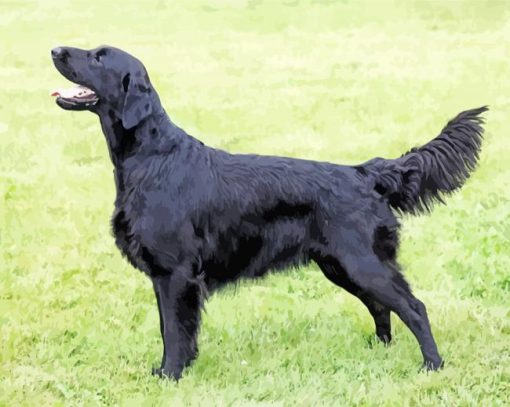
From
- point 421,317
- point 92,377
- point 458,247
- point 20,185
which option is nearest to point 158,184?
point 92,377

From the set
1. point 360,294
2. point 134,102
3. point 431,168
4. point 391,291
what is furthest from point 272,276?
point 134,102

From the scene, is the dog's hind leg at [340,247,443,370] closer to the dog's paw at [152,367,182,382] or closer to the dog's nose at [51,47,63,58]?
the dog's paw at [152,367,182,382]

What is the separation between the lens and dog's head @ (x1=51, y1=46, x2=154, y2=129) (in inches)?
178

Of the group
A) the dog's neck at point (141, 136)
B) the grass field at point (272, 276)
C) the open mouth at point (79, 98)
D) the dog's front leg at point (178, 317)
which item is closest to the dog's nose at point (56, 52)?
the open mouth at point (79, 98)

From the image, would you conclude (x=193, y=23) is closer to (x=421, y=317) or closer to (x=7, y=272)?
(x=7, y=272)

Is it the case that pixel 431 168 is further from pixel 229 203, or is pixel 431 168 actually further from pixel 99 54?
pixel 99 54

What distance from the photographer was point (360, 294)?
16.4 feet

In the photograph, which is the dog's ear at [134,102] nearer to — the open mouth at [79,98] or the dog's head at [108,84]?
→ the dog's head at [108,84]

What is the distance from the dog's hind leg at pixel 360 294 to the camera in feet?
15.5

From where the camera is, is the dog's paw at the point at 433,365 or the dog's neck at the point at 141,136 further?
the dog's paw at the point at 433,365

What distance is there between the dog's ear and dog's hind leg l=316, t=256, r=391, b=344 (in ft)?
4.00

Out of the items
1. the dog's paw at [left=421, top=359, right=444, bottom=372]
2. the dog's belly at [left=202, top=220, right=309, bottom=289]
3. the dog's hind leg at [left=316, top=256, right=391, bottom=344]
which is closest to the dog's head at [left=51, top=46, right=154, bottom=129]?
the dog's belly at [left=202, top=220, right=309, bottom=289]

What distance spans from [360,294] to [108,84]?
5.91 feet

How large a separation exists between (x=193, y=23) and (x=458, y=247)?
582 inches
